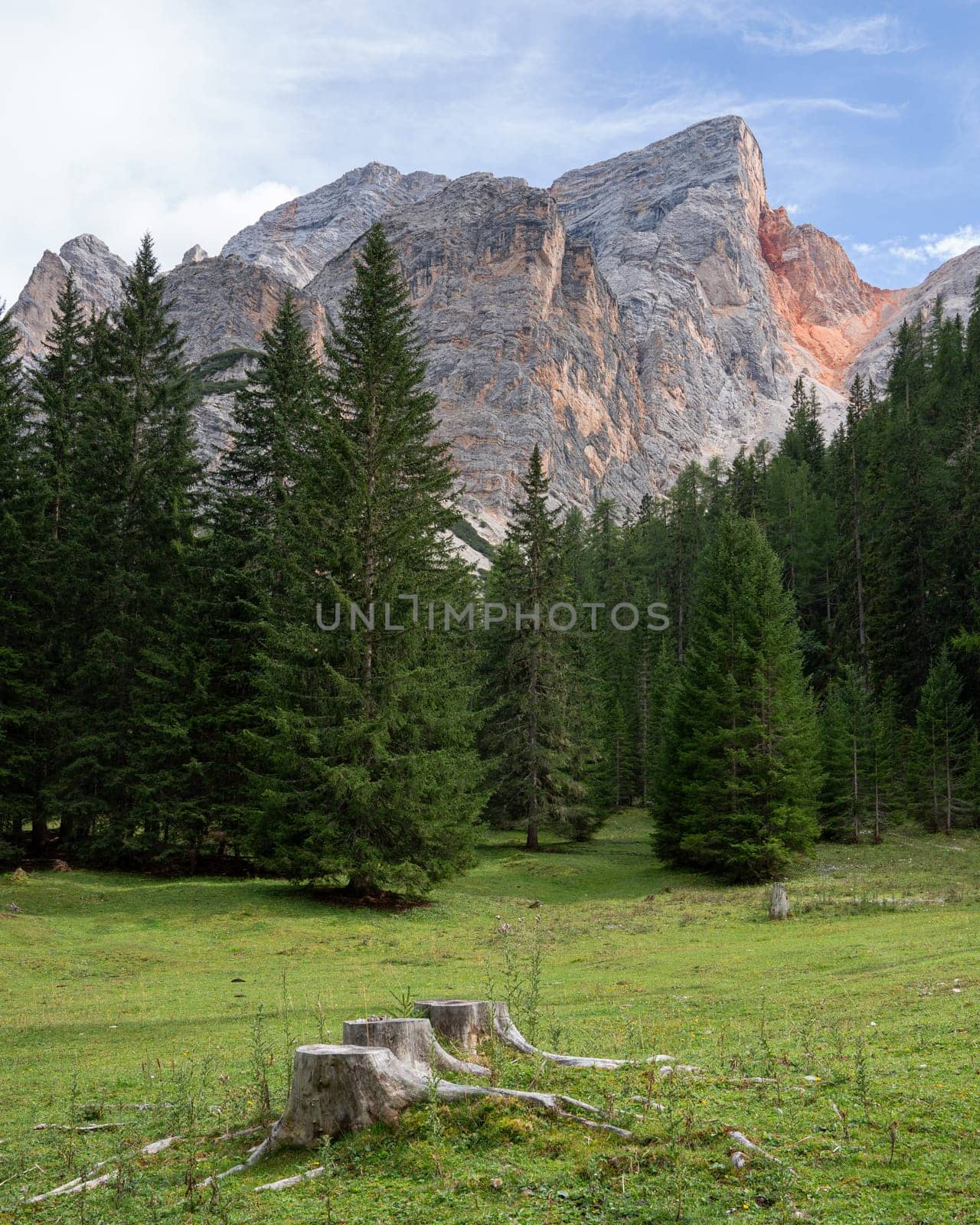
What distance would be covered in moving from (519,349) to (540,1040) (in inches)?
6386

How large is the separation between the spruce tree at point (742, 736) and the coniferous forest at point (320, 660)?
0.12 metres

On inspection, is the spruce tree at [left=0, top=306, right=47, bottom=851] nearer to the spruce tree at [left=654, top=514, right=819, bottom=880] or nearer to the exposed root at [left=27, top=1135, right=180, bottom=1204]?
the spruce tree at [left=654, top=514, right=819, bottom=880]

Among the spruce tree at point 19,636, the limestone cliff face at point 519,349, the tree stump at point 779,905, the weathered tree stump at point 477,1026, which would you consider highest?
the limestone cliff face at point 519,349

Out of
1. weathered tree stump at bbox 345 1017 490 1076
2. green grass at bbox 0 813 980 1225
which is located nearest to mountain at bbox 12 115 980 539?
green grass at bbox 0 813 980 1225

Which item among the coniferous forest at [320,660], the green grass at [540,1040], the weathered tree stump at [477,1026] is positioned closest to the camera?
the green grass at [540,1040]

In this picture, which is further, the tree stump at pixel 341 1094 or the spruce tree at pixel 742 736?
the spruce tree at pixel 742 736

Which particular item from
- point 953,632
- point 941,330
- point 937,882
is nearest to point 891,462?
point 953,632

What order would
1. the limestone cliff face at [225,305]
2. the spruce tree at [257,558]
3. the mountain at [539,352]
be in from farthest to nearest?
the limestone cliff face at [225,305], the mountain at [539,352], the spruce tree at [257,558]

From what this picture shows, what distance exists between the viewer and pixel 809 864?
32.2m

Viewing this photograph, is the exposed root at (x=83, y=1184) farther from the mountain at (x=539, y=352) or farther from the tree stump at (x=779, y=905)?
the mountain at (x=539, y=352)

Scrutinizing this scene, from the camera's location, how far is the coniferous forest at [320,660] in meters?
24.1

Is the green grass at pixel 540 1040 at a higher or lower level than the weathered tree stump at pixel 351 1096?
lower

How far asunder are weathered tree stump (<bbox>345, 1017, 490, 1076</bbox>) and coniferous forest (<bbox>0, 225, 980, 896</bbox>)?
16.7 m

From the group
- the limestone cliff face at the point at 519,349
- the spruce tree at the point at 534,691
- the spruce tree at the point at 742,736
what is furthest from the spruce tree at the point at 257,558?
the limestone cliff face at the point at 519,349
